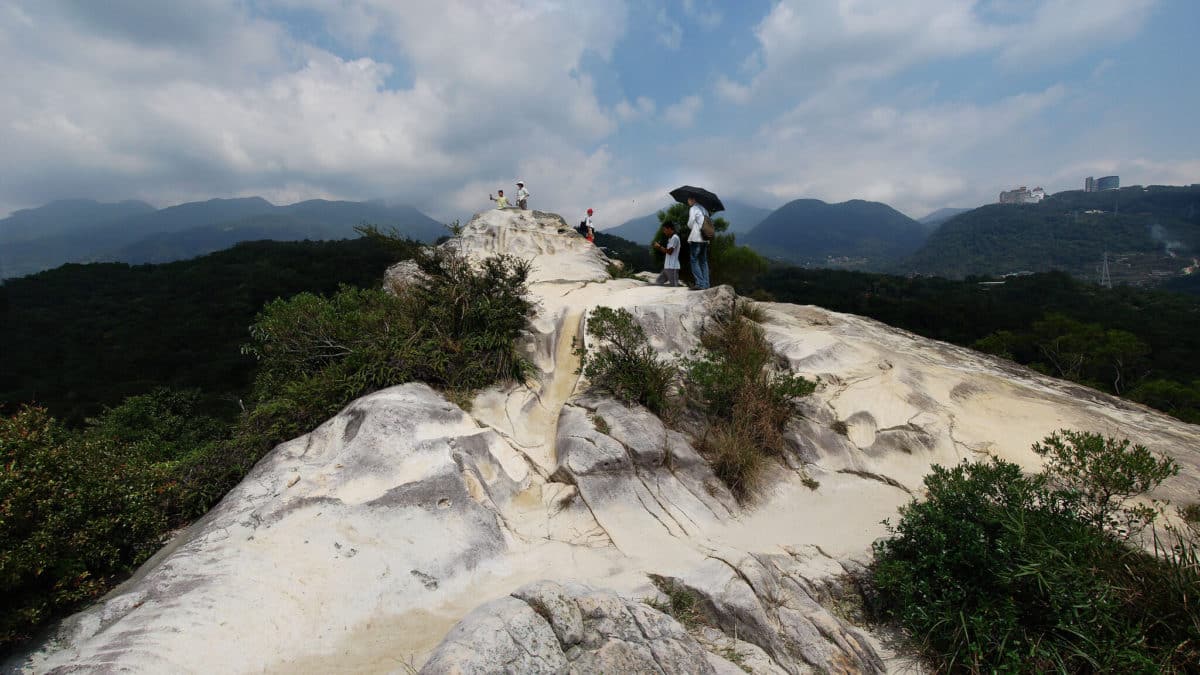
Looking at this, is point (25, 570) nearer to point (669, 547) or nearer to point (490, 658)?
point (490, 658)

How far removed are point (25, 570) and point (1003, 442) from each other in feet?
46.2

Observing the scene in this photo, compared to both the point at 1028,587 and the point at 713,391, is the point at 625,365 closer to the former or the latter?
the point at 713,391

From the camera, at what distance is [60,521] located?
497cm

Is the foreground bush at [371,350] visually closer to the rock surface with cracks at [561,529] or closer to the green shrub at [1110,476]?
the rock surface with cracks at [561,529]

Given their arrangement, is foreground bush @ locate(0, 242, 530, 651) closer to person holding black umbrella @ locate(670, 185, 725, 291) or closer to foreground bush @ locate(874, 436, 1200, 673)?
person holding black umbrella @ locate(670, 185, 725, 291)

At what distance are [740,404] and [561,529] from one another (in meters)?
4.07

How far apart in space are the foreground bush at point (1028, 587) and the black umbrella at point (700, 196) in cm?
931

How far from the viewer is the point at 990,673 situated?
4.59m

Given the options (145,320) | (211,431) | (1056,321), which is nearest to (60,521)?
(211,431)

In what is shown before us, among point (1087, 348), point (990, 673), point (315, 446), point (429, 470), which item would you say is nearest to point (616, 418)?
point (429, 470)

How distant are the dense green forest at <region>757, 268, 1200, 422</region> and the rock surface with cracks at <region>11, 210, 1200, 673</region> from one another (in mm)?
16220

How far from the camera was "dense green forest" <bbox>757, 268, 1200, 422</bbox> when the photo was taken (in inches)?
1264

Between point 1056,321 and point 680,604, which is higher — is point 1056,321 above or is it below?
below

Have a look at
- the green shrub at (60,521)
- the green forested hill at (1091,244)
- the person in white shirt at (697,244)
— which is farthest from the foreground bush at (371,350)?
the green forested hill at (1091,244)
